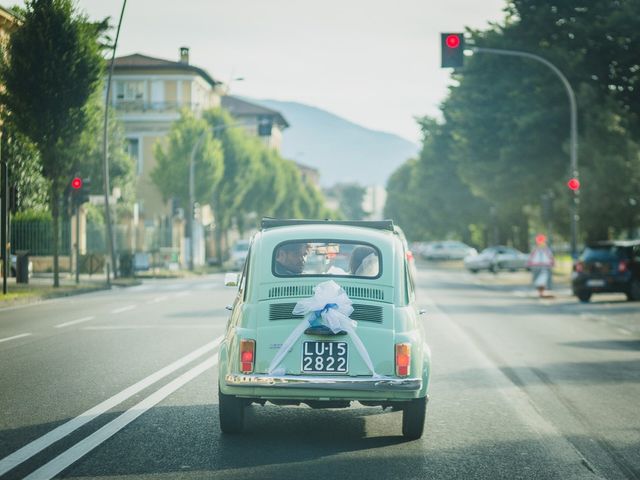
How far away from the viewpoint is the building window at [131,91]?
78875mm

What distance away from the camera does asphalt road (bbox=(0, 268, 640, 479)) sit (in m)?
6.59

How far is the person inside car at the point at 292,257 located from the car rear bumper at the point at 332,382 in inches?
45.9

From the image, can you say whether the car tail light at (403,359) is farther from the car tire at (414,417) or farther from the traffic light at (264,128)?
the traffic light at (264,128)

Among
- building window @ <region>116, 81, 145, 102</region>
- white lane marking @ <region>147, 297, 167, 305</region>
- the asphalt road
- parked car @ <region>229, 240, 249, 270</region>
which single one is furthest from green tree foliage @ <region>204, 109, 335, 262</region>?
the asphalt road

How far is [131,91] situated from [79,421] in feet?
240

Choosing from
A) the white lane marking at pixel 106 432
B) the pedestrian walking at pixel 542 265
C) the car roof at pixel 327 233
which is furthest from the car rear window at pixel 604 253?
the car roof at pixel 327 233

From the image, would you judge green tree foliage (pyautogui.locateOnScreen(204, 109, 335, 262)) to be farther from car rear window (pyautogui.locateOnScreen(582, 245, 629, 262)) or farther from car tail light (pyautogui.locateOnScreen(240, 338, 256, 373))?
car tail light (pyautogui.locateOnScreen(240, 338, 256, 373))

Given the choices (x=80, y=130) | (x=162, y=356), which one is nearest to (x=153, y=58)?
(x=80, y=130)

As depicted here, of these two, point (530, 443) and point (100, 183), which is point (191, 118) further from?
point (530, 443)

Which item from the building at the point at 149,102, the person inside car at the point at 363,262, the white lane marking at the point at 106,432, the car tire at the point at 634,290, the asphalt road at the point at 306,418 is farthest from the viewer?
the building at the point at 149,102

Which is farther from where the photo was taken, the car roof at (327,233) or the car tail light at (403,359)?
the car roof at (327,233)

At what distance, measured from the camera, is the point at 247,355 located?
7.30 meters

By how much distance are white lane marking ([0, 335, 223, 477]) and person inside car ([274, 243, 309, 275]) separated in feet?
6.51

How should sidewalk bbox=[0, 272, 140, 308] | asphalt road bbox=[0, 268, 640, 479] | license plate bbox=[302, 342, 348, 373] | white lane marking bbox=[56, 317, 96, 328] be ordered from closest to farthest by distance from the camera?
asphalt road bbox=[0, 268, 640, 479] < license plate bbox=[302, 342, 348, 373] < white lane marking bbox=[56, 317, 96, 328] < sidewalk bbox=[0, 272, 140, 308]
